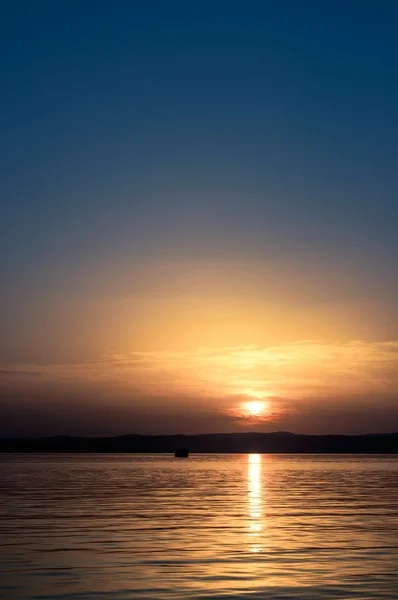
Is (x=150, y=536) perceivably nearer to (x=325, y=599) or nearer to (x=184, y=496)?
(x=325, y=599)

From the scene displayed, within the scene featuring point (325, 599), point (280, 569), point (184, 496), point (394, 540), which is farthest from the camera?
point (184, 496)

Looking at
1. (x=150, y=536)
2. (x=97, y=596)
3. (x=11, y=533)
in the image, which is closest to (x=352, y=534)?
(x=150, y=536)

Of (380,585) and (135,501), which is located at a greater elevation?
(135,501)

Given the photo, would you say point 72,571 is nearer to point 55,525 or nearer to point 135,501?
point 55,525

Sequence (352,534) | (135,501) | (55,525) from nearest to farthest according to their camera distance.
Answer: (352,534)
(55,525)
(135,501)

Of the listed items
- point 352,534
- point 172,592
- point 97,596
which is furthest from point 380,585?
point 352,534

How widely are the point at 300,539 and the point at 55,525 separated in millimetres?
13227

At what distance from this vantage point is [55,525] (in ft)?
147

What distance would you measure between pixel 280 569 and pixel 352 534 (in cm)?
1277

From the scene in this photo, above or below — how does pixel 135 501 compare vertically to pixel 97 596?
above

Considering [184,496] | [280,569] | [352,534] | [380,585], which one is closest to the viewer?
[380,585]

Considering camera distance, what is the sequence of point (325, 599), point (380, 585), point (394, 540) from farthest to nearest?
point (394, 540) → point (380, 585) → point (325, 599)

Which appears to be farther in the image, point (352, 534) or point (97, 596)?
point (352, 534)

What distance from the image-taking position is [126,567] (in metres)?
30.4
